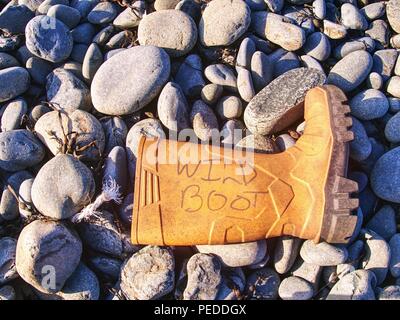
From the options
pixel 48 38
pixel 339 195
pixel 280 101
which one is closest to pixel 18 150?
pixel 48 38

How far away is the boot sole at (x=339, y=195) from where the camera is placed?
6.66ft

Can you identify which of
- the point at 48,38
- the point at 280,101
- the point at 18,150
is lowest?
the point at 18,150

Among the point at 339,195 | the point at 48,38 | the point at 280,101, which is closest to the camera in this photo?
the point at 339,195

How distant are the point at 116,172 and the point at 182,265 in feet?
2.12

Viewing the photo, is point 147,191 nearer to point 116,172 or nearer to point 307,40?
point 116,172

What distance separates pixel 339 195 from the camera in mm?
2033

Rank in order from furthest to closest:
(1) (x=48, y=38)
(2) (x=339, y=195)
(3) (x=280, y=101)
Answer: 1. (1) (x=48, y=38)
2. (3) (x=280, y=101)
3. (2) (x=339, y=195)

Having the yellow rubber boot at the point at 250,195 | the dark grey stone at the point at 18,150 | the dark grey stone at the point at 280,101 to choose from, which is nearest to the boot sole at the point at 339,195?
the yellow rubber boot at the point at 250,195

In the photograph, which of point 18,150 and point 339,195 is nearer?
point 339,195

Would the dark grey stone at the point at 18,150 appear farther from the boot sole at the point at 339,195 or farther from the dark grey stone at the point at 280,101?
the boot sole at the point at 339,195

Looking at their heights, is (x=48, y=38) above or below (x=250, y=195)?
above

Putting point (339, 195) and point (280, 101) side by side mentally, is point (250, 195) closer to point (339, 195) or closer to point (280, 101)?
point (339, 195)

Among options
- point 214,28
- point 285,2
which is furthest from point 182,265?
point 285,2

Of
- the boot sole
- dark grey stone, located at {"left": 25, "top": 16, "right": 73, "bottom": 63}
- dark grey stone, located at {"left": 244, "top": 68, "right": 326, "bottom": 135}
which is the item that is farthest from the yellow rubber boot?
dark grey stone, located at {"left": 25, "top": 16, "right": 73, "bottom": 63}
